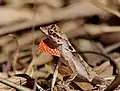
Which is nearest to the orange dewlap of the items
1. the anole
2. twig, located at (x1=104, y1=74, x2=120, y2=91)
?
the anole

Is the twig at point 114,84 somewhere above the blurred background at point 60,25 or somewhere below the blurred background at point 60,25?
above

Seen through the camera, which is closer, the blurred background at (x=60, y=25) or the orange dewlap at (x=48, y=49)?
the orange dewlap at (x=48, y=49)

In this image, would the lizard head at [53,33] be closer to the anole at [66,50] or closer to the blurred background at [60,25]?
the anole at [66,50]

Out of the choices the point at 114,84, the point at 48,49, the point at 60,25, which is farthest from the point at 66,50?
the point at 60,25

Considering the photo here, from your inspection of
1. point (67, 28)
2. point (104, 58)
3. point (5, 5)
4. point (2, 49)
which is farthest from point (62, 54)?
point (5, 5)

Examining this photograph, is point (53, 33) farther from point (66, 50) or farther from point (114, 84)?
point (114, 84)

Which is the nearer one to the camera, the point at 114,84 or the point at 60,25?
the point at 114,84

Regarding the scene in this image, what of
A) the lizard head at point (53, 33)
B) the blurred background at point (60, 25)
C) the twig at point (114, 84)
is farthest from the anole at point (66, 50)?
the blurred background at point (60, 25)

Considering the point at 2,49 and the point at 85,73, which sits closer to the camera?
the point at 85,73

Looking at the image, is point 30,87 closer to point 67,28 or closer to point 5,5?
point 67,28

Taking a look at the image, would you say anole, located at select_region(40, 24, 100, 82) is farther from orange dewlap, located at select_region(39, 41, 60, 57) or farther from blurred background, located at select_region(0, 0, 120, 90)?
blurred background, located at select_region(0, 0, 120, 90)

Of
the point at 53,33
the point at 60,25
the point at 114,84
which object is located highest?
the point at 53,33
